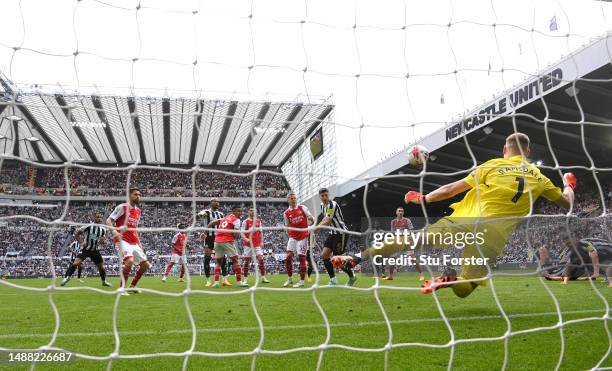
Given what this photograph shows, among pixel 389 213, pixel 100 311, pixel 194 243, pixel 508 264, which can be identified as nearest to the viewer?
pixel 100 311

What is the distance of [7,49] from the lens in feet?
8.60

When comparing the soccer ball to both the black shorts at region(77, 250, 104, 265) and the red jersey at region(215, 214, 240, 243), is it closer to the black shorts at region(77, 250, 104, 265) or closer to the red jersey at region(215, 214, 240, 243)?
the red jersey at region(215, 214, 240, 243)

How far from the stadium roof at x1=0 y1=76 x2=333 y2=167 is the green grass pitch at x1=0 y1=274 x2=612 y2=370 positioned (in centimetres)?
132

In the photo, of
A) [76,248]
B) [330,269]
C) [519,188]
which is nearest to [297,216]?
[330,269]

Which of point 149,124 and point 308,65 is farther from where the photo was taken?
point 149,124

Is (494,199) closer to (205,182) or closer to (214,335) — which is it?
(214,335)

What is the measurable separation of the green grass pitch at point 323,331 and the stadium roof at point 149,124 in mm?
1317

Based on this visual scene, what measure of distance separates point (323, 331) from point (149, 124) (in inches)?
418

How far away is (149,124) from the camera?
13219 mm

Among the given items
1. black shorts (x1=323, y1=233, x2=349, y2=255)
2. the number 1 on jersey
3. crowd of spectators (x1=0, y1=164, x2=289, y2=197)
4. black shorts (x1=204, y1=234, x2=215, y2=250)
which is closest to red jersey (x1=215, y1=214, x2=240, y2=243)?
black shorts (x1=204, y1=234, x2=215, y2=250)

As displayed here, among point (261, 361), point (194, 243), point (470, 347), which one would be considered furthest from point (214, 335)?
point (194, 243)

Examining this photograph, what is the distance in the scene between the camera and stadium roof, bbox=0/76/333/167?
3131 millimetres

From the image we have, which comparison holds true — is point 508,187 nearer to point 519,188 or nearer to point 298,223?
point 519,188

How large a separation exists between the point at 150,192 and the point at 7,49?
27.1 metres
